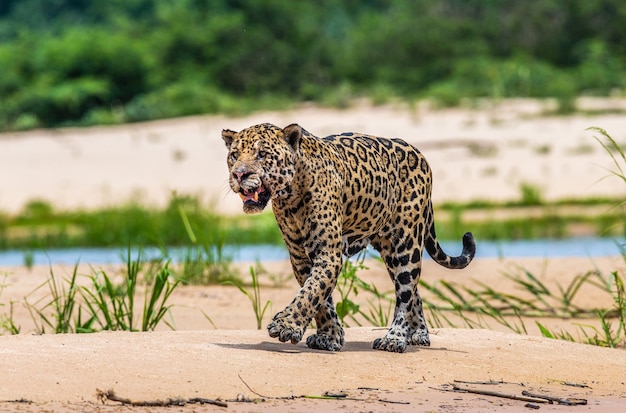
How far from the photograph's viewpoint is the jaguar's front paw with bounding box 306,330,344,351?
629 centimetres

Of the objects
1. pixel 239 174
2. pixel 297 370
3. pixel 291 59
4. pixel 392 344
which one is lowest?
pixel 297 370

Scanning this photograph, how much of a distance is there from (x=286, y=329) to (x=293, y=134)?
861 mm

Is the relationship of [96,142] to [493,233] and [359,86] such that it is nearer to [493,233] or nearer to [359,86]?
[359,86]

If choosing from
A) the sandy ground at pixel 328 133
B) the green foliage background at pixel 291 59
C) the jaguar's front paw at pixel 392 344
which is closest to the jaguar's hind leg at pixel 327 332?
the jaguar's front paw at pixel 392 344

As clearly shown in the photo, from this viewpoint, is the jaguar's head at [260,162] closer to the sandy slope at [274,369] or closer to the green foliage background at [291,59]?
the sandy slope at [274,369]

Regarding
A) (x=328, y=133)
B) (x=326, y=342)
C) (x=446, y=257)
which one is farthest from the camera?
(x=328, y=133)

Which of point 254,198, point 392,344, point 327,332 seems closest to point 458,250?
point 392,344

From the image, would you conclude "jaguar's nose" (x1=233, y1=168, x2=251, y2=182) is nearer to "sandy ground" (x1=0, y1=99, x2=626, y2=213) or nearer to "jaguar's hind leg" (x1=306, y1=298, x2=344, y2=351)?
"jaguar's hind leg" (x1=306, y1=298, x2=344, y2=351)

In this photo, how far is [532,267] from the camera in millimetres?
12117

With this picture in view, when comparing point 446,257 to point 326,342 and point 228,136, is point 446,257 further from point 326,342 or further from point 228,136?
point 228,136

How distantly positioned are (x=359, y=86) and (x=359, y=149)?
77.4 feet

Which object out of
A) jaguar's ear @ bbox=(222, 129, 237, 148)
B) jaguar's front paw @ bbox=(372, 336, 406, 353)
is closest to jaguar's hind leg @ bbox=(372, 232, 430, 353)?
jaguar's front paw @ bbox=(372, 336, 406, 353)

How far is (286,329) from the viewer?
5.75 meters

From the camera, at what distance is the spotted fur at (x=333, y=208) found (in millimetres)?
5785
